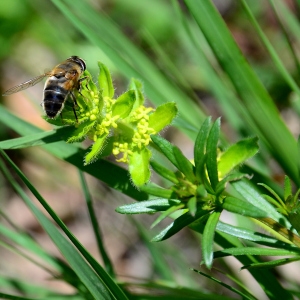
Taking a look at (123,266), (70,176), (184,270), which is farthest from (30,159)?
(184,270)

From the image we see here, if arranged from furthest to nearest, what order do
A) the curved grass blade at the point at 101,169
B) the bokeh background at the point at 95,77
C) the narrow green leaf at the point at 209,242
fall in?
the bokeh background at the point at 95,77 < the curved grass blade at the point at 101,169 < the narrow green leaf at the point at 209,242

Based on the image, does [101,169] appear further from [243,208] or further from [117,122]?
[243,208]

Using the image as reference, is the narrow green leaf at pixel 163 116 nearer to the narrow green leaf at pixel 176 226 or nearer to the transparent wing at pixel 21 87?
the narrow green leaf at pixel 176 226

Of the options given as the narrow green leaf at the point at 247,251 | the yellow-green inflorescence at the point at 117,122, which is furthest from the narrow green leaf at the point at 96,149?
the narrow green leaf at the point at 247,251

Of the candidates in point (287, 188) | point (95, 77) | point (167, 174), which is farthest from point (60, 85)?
point (95, 77)

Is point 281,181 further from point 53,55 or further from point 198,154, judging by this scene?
point 53,55
